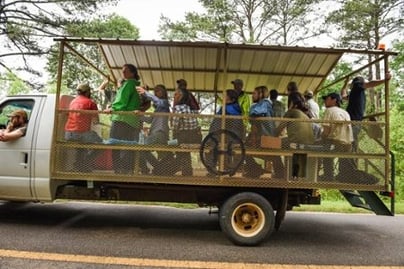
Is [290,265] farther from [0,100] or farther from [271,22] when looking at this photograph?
[271,22]

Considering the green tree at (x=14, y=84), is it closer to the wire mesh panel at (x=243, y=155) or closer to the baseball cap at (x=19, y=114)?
the baseball cap at (x=19, y=114)

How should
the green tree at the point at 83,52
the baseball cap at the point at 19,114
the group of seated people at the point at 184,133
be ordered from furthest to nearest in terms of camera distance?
the green tree at the point at 83,52, the baseball cap at the point at 19,114, the group of seated people at the point at 184,133

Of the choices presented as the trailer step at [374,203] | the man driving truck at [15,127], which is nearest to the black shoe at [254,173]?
the trailer step at [374,203]

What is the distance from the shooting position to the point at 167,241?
5.54m

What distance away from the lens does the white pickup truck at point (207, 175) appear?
5.50m

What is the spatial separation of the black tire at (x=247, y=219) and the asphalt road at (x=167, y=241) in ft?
0.52

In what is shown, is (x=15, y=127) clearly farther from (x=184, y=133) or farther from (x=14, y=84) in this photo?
(x=14, y=84)

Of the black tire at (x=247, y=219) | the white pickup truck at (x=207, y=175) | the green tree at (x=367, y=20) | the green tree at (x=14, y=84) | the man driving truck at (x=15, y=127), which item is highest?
the green tree at (x=367, y=20)

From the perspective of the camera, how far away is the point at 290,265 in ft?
15.4

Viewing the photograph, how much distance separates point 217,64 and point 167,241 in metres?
3.26

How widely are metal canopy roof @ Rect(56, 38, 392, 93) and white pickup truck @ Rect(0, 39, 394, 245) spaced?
0.80 m

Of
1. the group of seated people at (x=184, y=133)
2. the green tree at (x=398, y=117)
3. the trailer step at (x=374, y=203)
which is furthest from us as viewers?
the green tree at (x=398, y=117)

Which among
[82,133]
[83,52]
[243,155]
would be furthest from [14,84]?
[243,155]

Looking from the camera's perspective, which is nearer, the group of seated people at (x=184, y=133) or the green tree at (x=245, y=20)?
the group of seated people at (x=184, y=133)
